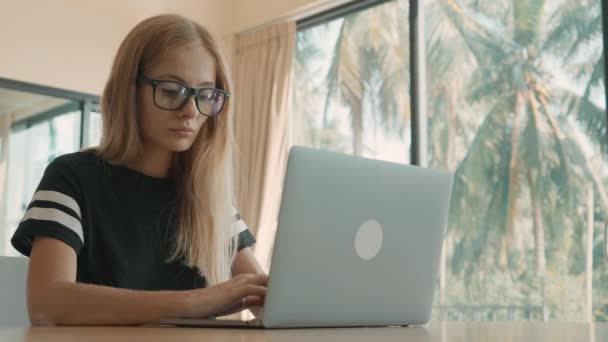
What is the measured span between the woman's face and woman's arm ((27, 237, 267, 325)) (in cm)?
37

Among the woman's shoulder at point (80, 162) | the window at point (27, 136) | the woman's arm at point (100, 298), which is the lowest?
the woman's arm at point (100, 298)

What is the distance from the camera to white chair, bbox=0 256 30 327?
1637 mm

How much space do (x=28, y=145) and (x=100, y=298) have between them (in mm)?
3398

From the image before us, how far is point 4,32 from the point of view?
4277mm

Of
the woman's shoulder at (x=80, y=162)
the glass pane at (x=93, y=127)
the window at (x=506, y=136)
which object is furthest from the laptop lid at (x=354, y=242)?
the glass pane at (x=93, y=127)

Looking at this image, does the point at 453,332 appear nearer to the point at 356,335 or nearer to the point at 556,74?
the point at 356,335

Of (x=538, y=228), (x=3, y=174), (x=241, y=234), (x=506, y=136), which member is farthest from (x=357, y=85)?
(x=241, y=234)

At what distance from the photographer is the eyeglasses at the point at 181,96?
163 cm

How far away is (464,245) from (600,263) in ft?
2.33

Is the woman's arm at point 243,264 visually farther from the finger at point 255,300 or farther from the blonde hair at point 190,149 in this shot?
the finger at point 255,300

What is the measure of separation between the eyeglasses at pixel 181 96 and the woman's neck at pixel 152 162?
0.60ft

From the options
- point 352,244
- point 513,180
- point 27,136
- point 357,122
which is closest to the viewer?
point 352,244

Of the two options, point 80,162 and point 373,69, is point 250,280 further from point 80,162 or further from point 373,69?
point 373,69

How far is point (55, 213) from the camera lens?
1513 mm
